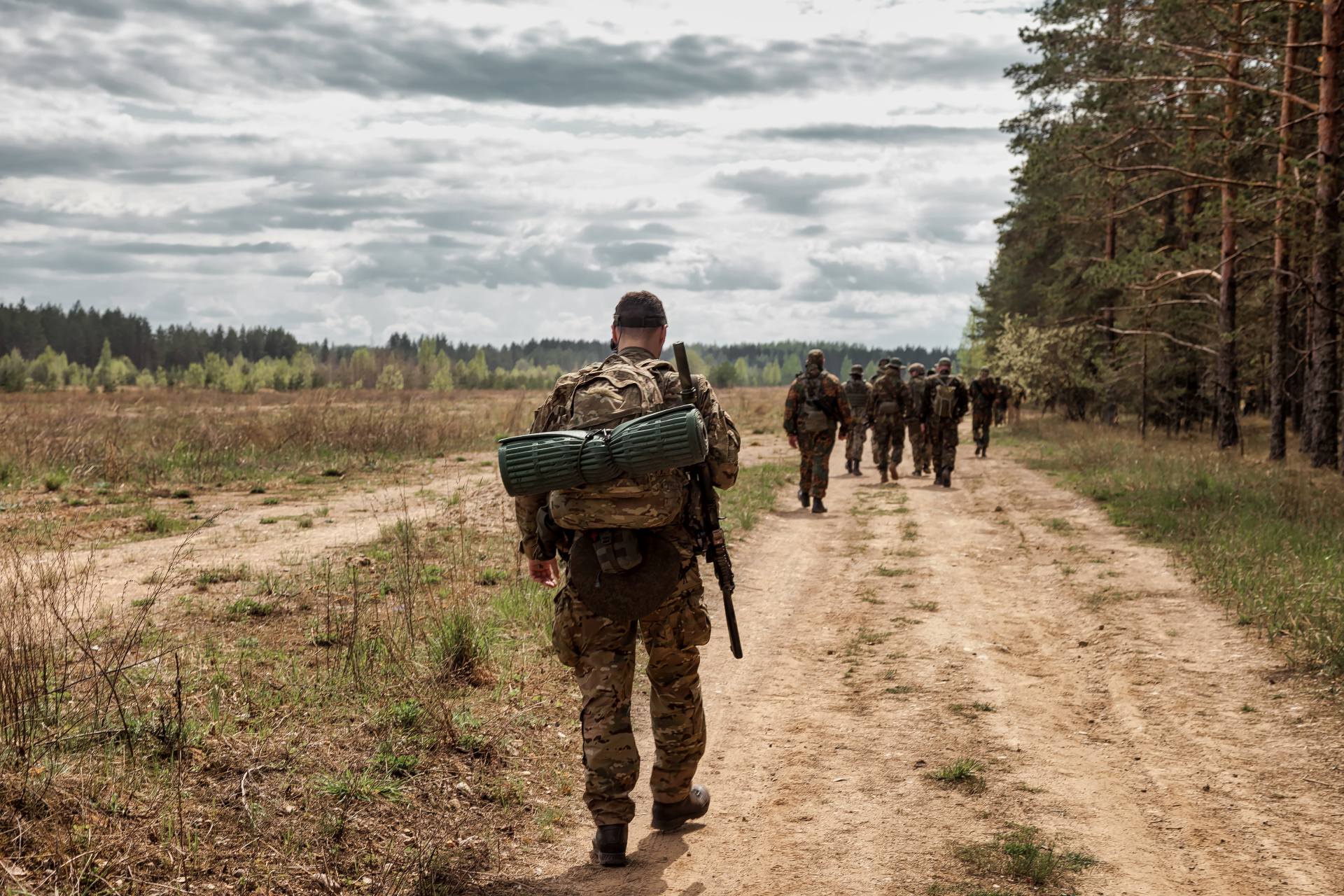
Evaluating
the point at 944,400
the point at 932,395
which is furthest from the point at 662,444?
the point at 932,395

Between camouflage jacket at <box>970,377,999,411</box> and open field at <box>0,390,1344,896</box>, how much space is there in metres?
15.2

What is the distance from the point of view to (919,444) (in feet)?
66.4

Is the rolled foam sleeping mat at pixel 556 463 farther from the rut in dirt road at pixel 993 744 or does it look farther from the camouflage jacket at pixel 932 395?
the camouflage jacket at pixel 932 395

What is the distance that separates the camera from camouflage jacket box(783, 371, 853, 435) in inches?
606

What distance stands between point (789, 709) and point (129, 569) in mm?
6230

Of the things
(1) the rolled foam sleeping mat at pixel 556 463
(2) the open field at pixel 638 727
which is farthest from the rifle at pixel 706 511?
(2) the open field at pixel 638 727

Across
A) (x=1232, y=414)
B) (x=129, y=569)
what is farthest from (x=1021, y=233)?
(x=129, y=569)

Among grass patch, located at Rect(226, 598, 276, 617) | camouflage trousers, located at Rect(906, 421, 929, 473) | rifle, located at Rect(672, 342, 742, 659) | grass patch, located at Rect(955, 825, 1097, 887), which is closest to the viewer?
grass patch, located at Rect(955, 825, 1097, 887)

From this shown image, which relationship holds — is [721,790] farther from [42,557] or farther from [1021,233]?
[1021,233]

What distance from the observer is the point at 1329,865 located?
4395mm

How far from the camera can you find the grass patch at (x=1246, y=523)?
7.86 meters

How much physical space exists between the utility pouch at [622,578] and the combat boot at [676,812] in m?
0.98

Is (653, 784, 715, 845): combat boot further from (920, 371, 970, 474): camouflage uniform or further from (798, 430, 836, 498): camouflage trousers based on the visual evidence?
(920, 371, 970, 474): camouflage uniform

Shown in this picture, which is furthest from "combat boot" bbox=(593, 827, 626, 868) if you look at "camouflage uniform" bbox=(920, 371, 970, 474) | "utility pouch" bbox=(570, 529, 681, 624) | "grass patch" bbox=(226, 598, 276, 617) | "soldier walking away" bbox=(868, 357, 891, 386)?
"soldier walking away" bbox=(868, 357, 891, 386)
